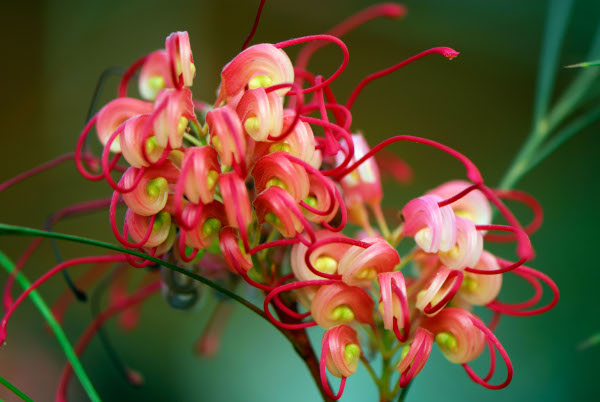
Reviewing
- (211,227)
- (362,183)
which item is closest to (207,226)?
(211,227)

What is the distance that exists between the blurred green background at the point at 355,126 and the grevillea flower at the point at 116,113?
27.0 inches

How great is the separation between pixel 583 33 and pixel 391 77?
1.29 ft

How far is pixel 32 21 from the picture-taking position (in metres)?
1.21

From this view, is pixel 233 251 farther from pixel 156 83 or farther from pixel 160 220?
pixel 156 83

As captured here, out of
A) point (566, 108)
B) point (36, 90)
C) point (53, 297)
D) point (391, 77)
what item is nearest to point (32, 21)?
point (36, 90)

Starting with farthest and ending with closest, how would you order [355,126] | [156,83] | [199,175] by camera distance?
1. [355,126]
2. [156,83]
3. [199,175]

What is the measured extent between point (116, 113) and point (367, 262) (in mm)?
141

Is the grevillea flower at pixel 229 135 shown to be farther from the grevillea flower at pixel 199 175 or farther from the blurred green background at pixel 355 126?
the blurred green background at pixel 355 126

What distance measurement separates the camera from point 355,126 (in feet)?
4.22

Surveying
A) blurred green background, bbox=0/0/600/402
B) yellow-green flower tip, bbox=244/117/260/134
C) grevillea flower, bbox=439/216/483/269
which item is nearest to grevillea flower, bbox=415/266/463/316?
grevillea flower, bbox=439/216/483/269

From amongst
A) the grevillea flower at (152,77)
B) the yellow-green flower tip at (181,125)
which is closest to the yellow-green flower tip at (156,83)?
the grevillea flower at (152,77)

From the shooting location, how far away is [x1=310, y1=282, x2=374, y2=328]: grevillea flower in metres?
0.28

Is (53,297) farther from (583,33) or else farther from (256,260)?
(583,33)

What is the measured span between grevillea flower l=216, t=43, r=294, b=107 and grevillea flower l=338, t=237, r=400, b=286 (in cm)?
8
